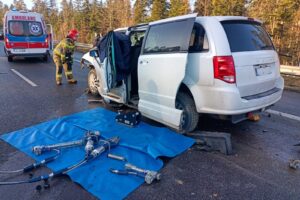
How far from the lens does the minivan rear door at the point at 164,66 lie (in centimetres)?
380

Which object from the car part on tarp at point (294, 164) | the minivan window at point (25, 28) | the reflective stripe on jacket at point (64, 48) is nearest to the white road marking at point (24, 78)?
the reflective stripe on jacket at point (64, 48)

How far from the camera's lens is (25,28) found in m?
13.1

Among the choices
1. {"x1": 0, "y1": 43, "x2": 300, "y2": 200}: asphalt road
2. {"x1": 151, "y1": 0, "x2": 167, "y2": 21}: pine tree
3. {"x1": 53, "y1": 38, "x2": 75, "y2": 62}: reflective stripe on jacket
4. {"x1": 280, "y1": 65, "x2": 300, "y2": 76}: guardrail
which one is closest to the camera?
{"x1": 0, "y1": 43, "x2": 300, "y2": 200}: asphalt road

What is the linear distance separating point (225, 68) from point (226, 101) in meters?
0.46

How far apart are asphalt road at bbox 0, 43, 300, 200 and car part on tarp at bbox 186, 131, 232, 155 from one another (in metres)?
0.12

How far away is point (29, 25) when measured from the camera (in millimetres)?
13172

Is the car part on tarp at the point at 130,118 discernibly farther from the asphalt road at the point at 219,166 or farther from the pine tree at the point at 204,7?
the pine tree at the point at 204,7

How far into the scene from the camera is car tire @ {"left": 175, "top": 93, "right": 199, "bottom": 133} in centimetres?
403

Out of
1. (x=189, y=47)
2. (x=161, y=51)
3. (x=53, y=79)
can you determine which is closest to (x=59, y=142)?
(x=161, y=51)

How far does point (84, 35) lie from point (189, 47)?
171ft

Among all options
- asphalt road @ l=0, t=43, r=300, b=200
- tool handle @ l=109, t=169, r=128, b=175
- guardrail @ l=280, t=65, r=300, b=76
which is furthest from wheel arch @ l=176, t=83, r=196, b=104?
guardrail @ l=280, t=65, r=300, b=76

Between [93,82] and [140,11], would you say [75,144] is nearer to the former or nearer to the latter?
[93,82]

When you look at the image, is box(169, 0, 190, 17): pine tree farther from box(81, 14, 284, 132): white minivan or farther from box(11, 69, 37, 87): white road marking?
box(81, 14, 284, 132): white minivan

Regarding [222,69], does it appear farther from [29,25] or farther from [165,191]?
[29,25]
